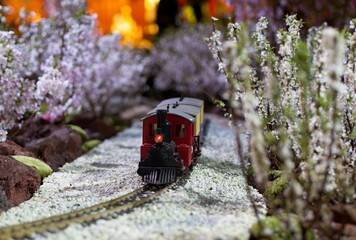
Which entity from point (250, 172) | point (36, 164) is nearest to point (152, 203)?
point (250, 172)

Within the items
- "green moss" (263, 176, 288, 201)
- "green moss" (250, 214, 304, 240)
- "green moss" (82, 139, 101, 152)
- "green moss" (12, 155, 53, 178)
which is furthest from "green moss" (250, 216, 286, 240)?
"green moss" (82, 139, 101, 152)

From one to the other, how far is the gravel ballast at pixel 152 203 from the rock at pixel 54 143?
0.48 metres

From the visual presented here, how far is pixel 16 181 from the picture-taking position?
35.1ft

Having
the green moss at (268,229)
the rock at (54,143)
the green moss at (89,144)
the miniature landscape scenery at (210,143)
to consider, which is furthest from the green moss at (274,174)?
the green moss at (89,144)

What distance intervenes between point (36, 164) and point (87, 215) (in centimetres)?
443

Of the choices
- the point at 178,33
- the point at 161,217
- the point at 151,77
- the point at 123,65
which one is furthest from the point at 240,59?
the point at 151,77

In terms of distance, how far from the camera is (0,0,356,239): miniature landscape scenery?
8.06 metres

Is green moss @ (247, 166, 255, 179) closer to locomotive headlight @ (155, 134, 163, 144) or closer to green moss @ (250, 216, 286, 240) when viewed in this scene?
locomotive headlight @ (155, 134, 163, 144)

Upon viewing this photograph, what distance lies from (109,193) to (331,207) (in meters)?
4.20

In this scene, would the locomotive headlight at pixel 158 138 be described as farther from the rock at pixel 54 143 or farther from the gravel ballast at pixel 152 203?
the rock at pixel 54 143

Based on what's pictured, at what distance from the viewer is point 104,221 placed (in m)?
8.56

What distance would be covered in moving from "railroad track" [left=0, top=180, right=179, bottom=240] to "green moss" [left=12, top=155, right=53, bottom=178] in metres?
2.95

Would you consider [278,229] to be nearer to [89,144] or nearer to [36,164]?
[36,164]

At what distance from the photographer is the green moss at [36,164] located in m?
12.2
